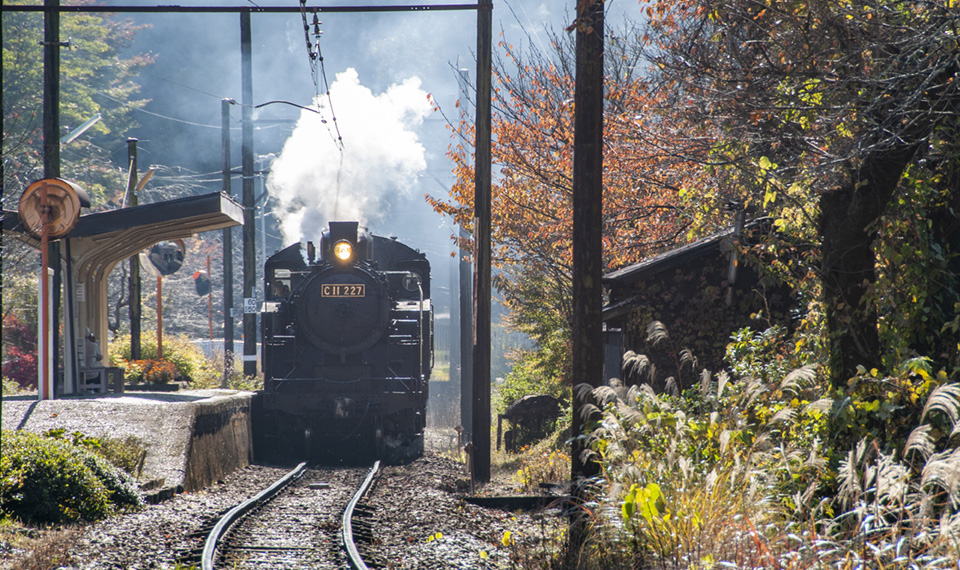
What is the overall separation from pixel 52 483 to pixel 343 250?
8241mm

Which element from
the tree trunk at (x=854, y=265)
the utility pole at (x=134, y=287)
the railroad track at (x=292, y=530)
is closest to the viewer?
the tree trunk at (x=854, y=265)

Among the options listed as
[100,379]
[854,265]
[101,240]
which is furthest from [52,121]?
[854,265]

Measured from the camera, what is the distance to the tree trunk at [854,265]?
699cm

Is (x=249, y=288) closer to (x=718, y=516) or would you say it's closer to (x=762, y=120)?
(x=762, y=120)

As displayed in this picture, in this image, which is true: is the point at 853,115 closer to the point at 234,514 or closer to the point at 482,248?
the point at 482,248

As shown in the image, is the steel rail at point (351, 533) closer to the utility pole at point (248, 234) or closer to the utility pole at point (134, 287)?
the utility pole at point (134, 287)


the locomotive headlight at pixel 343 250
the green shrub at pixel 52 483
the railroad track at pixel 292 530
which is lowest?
the railroad track at pixel 292 530

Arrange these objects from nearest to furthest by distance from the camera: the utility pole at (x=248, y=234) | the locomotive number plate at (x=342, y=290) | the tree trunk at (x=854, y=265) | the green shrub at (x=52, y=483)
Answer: the tree trunk at (x=854, y=265), the green shrub at (x=52, y=483), the locomotive number plate at (x=342, y=290), the utility pole at (x=248, y=234)

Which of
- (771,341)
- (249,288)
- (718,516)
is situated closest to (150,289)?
(249,288)

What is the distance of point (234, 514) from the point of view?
9016mm

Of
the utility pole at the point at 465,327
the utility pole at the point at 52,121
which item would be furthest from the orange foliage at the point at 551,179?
the utility pole at the point at 52,121

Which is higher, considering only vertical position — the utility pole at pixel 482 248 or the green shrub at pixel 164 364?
the utility pole at pixel 482 248

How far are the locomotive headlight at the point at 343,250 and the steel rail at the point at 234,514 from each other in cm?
430

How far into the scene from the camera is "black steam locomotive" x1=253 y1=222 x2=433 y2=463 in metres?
15.2
